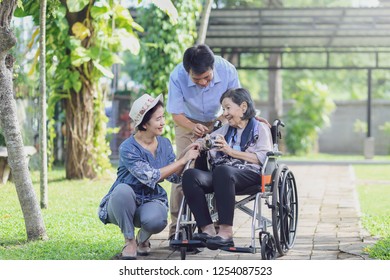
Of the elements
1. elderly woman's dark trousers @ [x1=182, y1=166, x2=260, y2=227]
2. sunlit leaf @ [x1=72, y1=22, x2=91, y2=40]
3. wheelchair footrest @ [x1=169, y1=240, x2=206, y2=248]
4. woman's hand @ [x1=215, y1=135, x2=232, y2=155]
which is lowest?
wheelchair footrest @ [x1=169, y1=240, x2=206, y2=248]

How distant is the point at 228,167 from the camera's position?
14.7 feet

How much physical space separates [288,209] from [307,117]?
37.9ft

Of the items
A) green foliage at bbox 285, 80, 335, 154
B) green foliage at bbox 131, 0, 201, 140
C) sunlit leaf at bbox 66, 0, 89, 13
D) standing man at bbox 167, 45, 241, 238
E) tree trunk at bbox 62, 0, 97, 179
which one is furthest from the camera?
green foliage at bbox 285, 80, 335, 154

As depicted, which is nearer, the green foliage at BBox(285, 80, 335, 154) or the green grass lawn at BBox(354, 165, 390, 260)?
the green grass lawn at BBox(354, 165, 390, 260)

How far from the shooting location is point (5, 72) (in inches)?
195

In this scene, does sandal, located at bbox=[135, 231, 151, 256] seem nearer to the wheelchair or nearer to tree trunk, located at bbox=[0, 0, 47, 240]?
the wheelchair

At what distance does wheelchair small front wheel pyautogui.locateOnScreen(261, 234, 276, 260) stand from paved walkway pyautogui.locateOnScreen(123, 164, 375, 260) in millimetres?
140

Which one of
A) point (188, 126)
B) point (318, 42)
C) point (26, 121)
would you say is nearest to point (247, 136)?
A: point (188, 126)

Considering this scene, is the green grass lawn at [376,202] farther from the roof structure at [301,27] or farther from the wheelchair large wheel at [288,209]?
the roof structure at [301,27]

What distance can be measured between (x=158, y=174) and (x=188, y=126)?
0.54m

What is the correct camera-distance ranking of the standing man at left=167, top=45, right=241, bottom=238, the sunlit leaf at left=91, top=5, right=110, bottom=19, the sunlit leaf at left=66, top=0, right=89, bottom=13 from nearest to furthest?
the standing man at left=167, top=45, right=241, bottom=238, the sunlit leaf at left=66, top=0, right=89, bottom=13, the sunlit leaf at left=91, top=5, right=110, bottom=19

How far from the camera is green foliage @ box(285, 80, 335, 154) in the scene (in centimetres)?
1593

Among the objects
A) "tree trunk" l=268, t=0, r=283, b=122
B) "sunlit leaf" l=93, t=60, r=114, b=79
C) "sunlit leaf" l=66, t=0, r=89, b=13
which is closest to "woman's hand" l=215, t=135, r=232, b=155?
"sunlit leaf" l=66, t=0, r=89, b=13

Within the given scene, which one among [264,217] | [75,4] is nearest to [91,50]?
[75,4]
